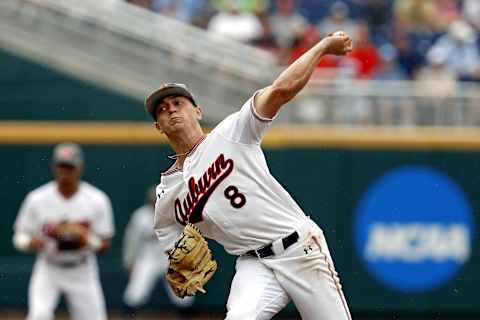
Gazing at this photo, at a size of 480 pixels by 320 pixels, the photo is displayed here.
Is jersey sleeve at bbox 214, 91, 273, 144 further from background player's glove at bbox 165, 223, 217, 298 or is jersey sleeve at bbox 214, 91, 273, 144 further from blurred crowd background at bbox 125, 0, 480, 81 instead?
blurred crowd background at bbox 125, 0, 480, 81

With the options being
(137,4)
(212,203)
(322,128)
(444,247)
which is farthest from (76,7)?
(212,203)

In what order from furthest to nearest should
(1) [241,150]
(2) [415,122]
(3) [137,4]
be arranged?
(3) [137,4], (2) [415,122], (1) [241,150]

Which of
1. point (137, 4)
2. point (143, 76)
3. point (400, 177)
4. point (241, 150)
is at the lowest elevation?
point (241, 150)

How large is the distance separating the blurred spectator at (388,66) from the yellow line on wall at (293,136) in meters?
0.84

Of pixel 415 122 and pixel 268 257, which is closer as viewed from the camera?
pixel 268 257

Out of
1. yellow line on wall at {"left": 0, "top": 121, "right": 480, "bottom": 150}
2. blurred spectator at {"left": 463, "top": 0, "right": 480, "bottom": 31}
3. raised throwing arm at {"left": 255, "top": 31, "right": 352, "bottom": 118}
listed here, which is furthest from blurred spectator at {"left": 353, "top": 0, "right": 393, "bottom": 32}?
raised throwing arm at {"left": 255, "top": 31, "right": 352, "bottom": 118}

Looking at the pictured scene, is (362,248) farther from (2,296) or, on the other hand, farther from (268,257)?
(268,257)

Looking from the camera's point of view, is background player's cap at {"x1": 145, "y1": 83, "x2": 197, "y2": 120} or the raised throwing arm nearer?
the raised throwing arm

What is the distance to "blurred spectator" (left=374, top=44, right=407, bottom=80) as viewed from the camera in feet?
56.1

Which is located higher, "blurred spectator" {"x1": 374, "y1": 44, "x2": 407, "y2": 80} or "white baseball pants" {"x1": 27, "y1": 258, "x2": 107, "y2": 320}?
"blurred spectator" {"x1": 374, "y1": 44, "x2": 407, "y2": 80}

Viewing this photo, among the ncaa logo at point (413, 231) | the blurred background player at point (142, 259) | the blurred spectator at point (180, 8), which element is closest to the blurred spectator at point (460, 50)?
the ncaa logo at point (413, 231)

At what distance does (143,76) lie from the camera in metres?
17.1

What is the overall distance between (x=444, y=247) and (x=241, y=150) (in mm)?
10010

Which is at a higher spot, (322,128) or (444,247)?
(322,128)
